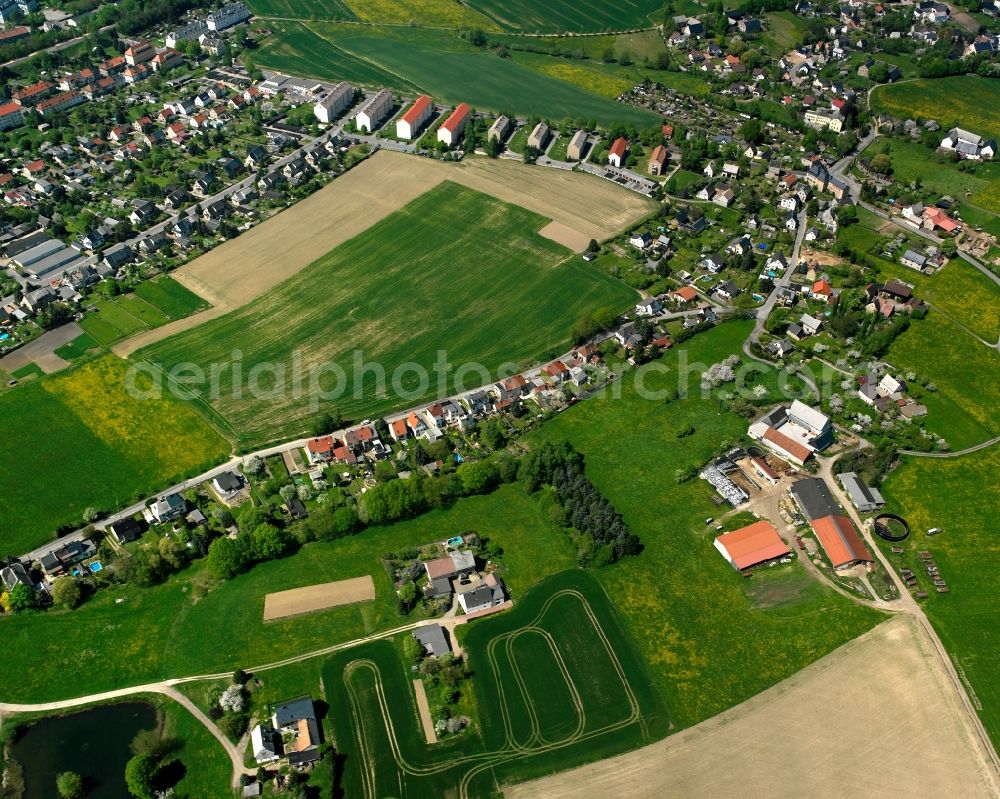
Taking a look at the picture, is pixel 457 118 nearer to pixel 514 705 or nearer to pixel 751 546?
pixel 751 546

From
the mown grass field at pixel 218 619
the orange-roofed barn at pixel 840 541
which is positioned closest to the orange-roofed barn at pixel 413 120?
the mown grass field at pixel 218 619

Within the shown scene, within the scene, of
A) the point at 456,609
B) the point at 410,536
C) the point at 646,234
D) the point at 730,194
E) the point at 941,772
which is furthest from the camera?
the point at 730,194

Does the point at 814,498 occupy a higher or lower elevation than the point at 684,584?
higher

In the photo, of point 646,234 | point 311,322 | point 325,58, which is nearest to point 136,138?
point 325,58

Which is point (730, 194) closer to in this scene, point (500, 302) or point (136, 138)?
point (500, 302)

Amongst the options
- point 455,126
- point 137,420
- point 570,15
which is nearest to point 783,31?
point 570,15

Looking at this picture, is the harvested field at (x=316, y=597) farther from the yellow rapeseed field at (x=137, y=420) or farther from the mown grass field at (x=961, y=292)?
the mown grass field at (x=961, y=292)

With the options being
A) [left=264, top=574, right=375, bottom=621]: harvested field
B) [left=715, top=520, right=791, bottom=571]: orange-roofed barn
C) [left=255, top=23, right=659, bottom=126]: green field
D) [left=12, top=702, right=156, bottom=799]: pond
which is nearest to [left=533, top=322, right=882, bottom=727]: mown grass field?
[left=715, top=520, right=791, bottom=571]: orange-roofed barn
